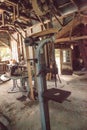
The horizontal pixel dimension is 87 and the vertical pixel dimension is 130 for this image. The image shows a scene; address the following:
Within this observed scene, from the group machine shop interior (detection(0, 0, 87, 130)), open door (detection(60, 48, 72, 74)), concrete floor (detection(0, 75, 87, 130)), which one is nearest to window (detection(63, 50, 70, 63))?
open door (detection(60, 48, 72, 74))

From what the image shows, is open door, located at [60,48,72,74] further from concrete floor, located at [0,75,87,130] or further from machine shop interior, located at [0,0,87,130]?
concrete floor, located at [0,75,87,130]

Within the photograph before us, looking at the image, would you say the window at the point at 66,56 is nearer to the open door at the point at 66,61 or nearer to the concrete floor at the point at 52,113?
the open door at the point at 66,61

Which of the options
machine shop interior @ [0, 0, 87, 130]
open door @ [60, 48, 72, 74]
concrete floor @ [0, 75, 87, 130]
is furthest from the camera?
open door @ [60, 48, 72, 74]

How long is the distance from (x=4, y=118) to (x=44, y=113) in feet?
5.19

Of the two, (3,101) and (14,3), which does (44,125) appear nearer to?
(3,101)

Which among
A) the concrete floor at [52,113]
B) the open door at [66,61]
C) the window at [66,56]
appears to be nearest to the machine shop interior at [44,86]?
the concrete floor at [52,113]

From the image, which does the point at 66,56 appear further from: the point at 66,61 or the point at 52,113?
the point at 52,113

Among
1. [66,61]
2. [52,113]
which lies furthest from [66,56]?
[52,113]

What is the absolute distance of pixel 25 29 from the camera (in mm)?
8398

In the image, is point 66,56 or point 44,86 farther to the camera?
point 66,56

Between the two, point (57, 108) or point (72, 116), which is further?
point (57, 108)

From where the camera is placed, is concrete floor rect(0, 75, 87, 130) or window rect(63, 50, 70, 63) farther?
window rect(63, 50, 70, 63)

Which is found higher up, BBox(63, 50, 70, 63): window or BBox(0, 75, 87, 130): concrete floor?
BBox(63, 50, 70, 63): window

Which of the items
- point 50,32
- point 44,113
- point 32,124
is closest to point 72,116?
point 32,124
